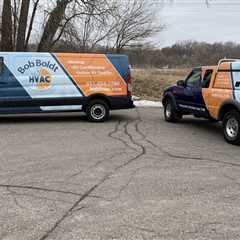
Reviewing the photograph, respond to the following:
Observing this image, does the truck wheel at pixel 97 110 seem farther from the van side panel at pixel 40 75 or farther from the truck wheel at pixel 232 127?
the truck wheel at pixel 232 127

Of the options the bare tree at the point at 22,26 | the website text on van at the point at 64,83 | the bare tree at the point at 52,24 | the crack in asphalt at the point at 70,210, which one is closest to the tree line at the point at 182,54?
the bare tree at the point at 52,24

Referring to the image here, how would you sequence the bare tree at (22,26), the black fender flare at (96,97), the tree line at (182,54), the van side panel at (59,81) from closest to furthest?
1. the van side panel at (59,81)
2. the black fender flare at (96,97)
3. the bare tree at (22,26)
4. the tree line at (182,54)

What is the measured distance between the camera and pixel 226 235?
4777 millimetres

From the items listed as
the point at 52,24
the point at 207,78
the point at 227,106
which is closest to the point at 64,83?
the point at 207,78

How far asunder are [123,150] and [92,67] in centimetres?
484

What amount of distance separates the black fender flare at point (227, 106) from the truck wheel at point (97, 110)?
3.83m

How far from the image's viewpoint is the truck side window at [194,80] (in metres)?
12.5

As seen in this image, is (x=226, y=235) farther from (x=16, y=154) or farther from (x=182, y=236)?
(x=16, y=154)

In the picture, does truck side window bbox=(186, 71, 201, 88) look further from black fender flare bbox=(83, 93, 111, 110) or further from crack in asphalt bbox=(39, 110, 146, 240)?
black fender flare bbox=(83, 93, 111, 110)

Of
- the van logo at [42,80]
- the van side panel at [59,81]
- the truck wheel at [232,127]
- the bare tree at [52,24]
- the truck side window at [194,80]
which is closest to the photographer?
the truck wheel at [232,127]

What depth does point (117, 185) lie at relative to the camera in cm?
665

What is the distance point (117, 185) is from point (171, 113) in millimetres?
7460

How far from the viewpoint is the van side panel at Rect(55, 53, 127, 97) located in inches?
533

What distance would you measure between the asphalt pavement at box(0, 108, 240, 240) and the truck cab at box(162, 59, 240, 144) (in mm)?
507
